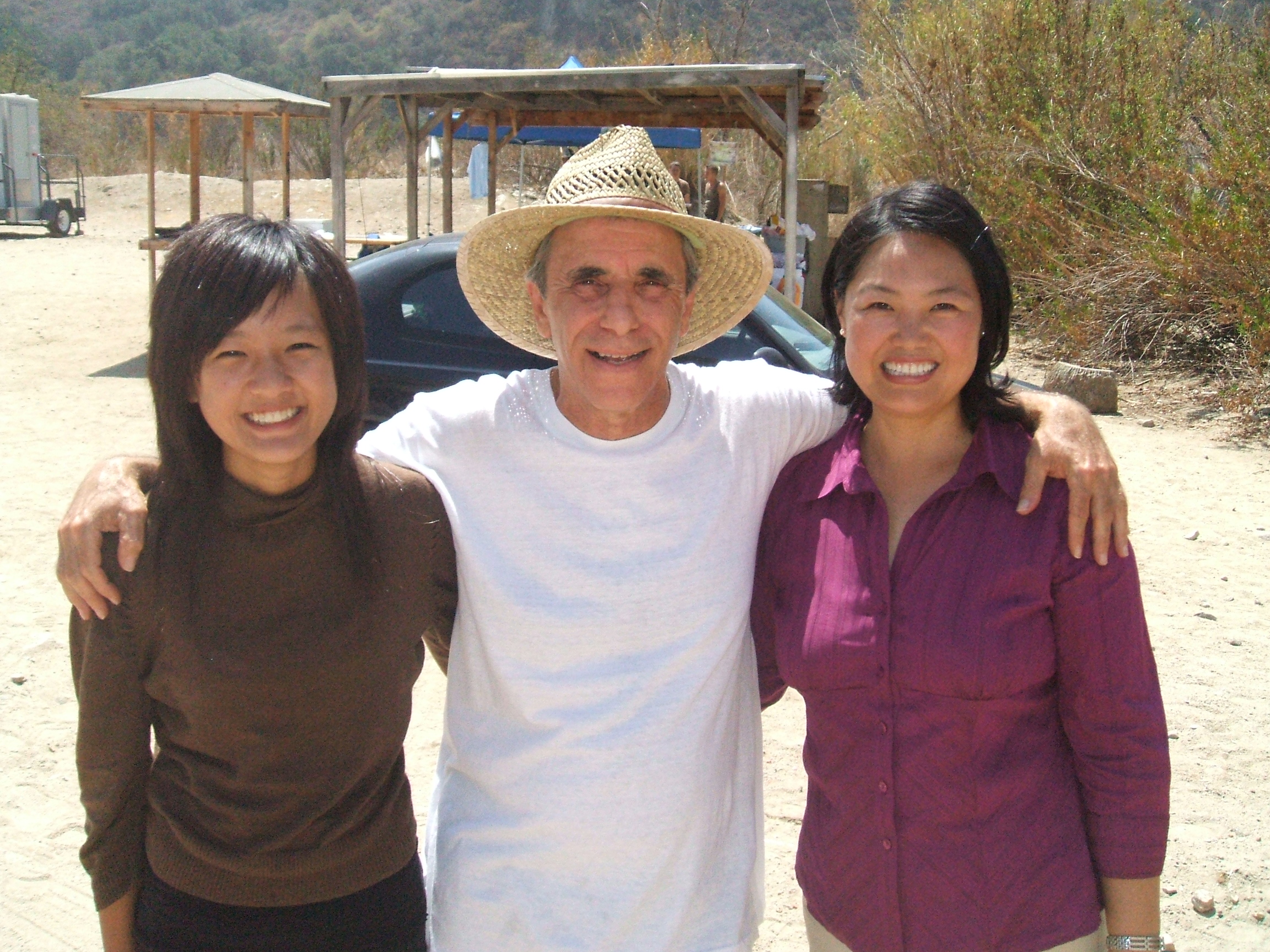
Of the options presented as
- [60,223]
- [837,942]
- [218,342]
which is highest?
[218,342]

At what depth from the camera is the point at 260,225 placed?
1.66 metres

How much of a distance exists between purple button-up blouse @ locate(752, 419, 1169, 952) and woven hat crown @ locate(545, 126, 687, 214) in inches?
29.1

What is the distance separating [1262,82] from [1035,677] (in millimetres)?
11682

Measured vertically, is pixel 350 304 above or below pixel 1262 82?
below

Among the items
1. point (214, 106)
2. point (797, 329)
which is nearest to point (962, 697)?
point (797, 329)

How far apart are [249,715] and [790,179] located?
871 centimetres

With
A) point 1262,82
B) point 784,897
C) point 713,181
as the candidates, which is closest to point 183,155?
point 713,181

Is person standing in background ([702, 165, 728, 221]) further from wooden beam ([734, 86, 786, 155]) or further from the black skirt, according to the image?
the black skirt

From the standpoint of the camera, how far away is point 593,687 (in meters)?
1.76

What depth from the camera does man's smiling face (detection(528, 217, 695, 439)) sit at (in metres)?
1.89

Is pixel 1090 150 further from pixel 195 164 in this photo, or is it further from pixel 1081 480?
pixel 1081 480

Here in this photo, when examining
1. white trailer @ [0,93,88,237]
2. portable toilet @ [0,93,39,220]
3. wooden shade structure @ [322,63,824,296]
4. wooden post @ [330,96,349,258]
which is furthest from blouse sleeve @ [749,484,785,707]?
portable toilet @ [0,93,39,220]

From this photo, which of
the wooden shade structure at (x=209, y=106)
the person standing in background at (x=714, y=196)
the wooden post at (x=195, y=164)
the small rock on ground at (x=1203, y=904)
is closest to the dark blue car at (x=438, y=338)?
the small rock on ground at (x=1203, y=904)

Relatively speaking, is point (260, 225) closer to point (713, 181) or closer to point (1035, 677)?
point (1035, 677)
